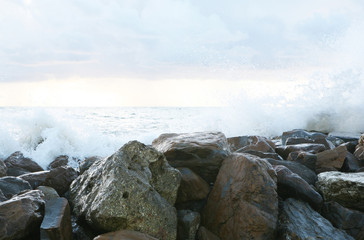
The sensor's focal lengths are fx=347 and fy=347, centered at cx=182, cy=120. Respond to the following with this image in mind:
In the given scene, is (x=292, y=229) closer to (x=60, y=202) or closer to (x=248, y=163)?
(x=248, y=163)

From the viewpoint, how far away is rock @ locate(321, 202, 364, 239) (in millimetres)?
3441

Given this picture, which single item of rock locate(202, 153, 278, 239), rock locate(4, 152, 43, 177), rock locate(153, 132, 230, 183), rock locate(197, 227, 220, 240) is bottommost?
rock locate(197, 227, 220, 240)

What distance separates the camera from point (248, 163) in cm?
338

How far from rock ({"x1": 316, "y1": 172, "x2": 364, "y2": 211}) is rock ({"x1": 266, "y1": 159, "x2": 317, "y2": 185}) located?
282 mm

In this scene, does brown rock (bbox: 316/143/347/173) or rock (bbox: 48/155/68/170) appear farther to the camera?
rock (bbox: 48/155/68/170)

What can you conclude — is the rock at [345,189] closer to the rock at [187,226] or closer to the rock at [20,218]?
the rock at [187,226]

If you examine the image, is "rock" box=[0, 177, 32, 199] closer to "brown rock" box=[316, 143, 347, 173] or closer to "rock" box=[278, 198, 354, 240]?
"rock" box=[278, 198, 354, 240]

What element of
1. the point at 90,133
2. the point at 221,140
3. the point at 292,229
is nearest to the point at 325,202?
the point at 292,229

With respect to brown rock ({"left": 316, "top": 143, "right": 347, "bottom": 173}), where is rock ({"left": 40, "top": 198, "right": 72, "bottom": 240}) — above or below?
below

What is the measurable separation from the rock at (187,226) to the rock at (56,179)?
4.21 ft

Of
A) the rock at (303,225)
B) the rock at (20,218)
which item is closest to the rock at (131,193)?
the rock at (20,218)

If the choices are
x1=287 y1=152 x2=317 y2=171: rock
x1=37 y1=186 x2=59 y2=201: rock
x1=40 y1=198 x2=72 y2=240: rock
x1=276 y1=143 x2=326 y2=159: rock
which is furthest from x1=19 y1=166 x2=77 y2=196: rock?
x1=276 y1=143 x2=326 y2=159: rock

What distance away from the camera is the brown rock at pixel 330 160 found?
185 inches

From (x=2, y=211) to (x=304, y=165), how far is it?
12.1 ft
